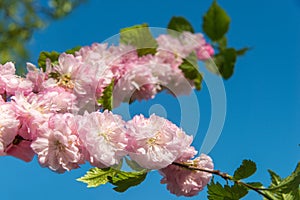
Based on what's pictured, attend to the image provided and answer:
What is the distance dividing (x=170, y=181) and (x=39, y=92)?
267 millimetres

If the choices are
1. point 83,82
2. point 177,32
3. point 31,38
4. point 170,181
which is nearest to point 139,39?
point 177,32

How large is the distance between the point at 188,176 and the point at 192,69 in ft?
2.03

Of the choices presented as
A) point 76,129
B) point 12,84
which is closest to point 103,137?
point 76,129

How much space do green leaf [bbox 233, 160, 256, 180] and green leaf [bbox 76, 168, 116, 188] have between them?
20cm

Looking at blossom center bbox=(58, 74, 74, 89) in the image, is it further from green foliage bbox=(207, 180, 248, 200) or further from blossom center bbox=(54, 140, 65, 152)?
green foliage bbox=(207, 180, 248, 200)

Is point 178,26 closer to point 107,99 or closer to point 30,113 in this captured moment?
point 107,99

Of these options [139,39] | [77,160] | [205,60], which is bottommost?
[77,160]

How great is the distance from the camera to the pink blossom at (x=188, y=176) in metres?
0.74

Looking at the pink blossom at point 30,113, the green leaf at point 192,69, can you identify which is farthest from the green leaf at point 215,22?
the pink blossom at point 30,113

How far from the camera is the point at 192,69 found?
1.32 m

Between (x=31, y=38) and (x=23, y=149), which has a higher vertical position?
(x=31, y=38)

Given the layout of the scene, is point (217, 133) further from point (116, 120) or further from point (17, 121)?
point (17, 121)

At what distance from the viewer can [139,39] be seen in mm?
1089

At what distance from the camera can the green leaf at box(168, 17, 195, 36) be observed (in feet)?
4.07
